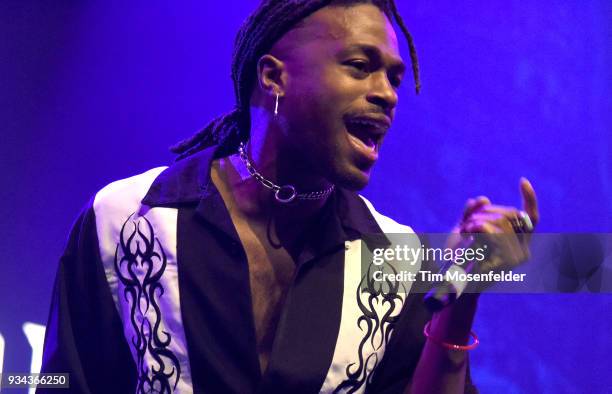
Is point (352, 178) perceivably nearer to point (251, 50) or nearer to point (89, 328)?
point (251, 50)

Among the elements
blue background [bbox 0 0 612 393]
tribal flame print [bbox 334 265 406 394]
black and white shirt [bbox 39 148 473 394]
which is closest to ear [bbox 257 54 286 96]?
black and white shirt [bbox 39 148 473 394]

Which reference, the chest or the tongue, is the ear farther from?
the chest

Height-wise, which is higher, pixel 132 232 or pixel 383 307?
pixel 132 232

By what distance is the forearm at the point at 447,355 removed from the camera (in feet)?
4.86

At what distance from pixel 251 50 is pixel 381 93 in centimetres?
41

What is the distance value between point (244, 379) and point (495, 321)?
1.12 metres

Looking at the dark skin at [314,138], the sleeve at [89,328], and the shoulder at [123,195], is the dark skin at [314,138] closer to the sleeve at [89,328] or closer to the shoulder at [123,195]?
the shoulder at [123,195]

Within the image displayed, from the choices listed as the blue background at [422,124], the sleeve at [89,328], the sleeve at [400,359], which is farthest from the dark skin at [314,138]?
the blue background at [422,124]

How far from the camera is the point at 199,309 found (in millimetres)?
1742

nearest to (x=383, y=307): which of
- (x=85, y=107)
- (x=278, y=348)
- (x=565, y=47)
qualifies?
(x=278, y=348)

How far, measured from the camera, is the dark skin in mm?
1674

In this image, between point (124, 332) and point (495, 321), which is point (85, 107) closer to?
point (124, 332)

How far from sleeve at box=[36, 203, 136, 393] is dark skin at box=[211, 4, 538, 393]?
14.9 inches

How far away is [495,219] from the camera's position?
4.30 feet
